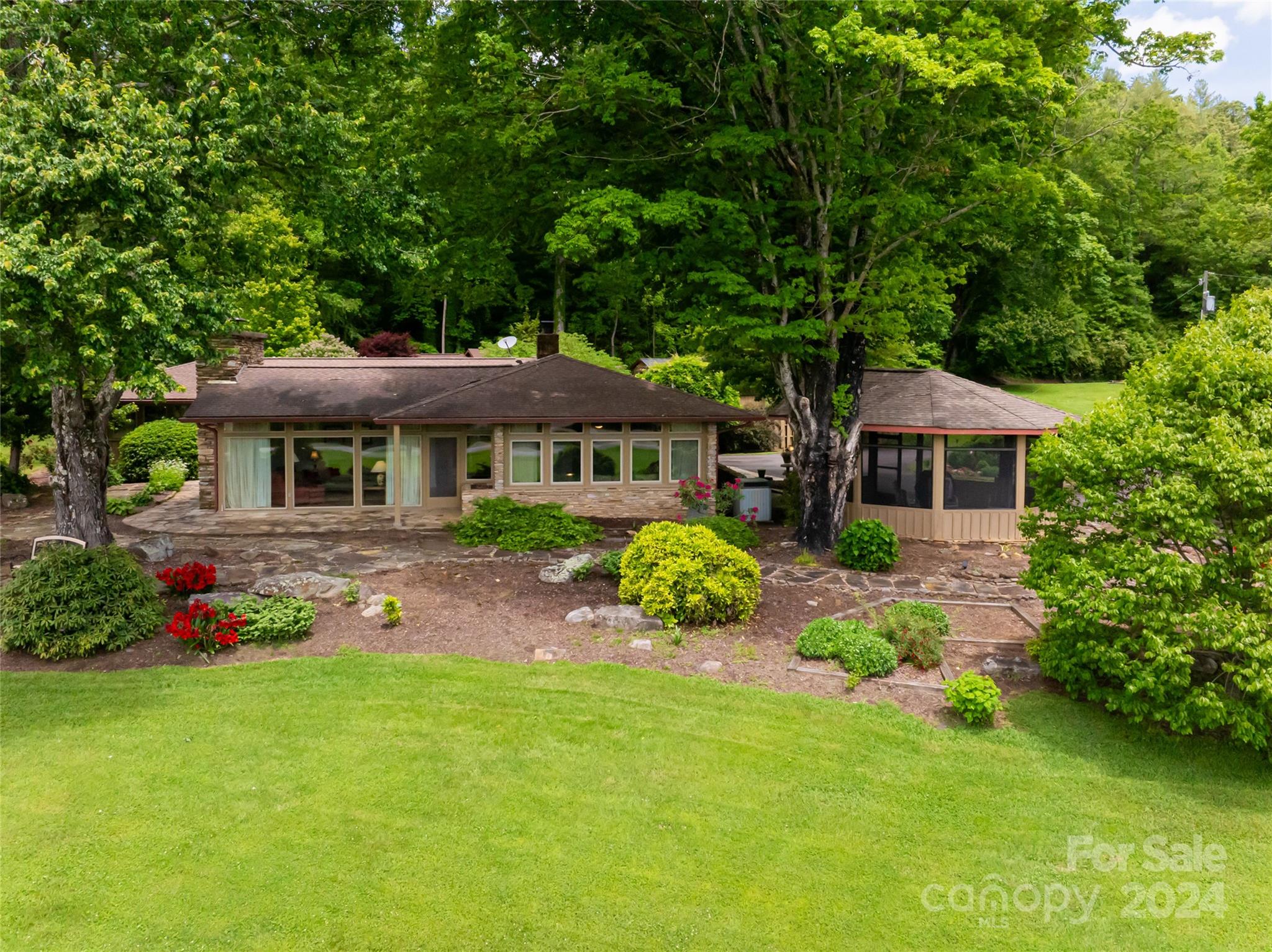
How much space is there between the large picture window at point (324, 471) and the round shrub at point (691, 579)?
1051 cm

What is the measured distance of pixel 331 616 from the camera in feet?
33.9

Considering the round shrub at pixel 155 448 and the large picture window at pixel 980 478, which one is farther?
the round shrub at pixel 155 448

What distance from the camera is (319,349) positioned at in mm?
28703

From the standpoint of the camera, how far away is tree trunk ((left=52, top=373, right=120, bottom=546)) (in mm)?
12223

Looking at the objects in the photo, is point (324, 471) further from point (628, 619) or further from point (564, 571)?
point (628, 619)

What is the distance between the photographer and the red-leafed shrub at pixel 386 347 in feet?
111

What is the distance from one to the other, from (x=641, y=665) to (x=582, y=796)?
8.49ft

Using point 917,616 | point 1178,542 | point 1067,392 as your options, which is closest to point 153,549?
point 917,616

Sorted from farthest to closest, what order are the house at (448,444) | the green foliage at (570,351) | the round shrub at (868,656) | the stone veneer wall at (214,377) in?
1. the green foliage at (570,351)
2. the stone veneer wall at (214,377)
3. the house at (448,444)
4. the round shrub at (868,656)

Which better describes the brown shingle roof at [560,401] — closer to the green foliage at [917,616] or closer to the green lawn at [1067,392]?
the green foliage at [917,616]

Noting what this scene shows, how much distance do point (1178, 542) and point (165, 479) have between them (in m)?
22.9

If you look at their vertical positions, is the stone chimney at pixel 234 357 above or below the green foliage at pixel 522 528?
above

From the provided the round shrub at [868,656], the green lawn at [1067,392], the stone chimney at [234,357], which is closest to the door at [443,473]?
the stone chimney at [234,357]

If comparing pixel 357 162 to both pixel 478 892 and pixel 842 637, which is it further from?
pixel 478 892
